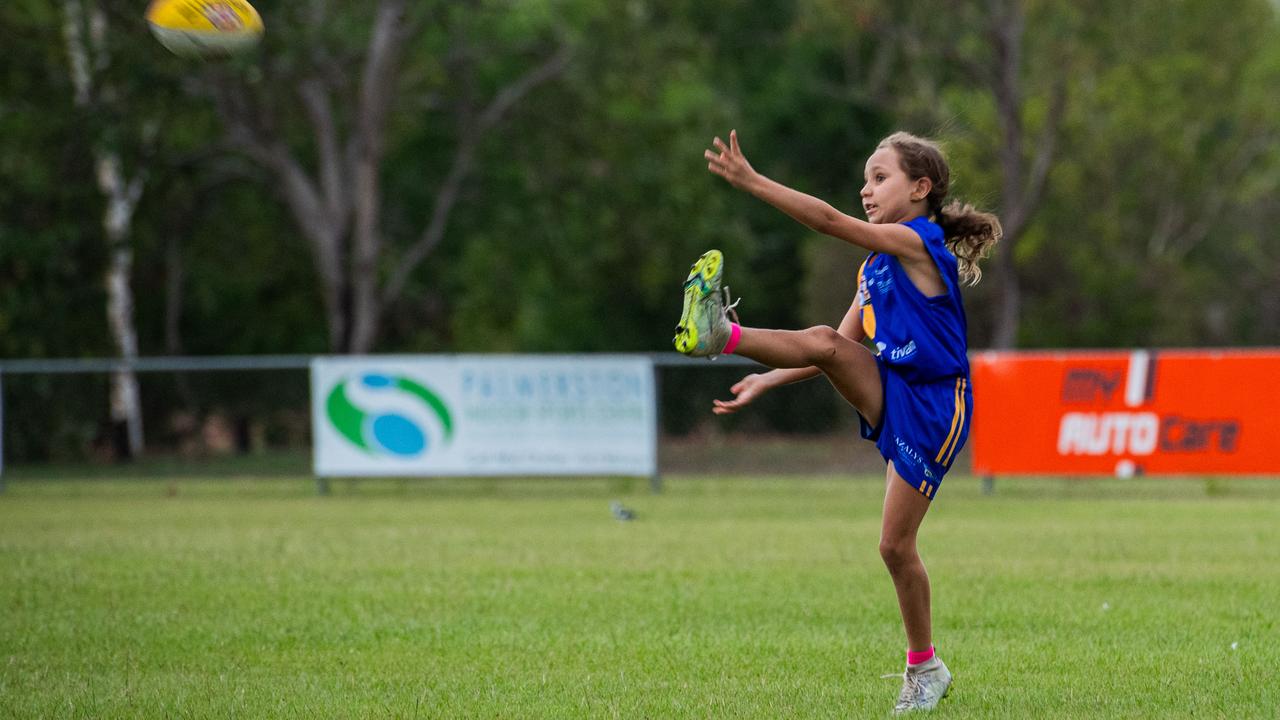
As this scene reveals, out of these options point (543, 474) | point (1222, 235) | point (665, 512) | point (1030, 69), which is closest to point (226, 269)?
point (1030, 69)

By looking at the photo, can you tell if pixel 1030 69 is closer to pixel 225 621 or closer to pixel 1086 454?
pixel 1086 454

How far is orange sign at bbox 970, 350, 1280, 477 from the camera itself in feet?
58.0

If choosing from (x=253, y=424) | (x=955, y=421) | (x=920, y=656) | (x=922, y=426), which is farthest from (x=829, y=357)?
(x=253, y=424)

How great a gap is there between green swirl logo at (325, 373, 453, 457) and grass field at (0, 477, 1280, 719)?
2470 millimetres

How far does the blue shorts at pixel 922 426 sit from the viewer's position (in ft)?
19.7

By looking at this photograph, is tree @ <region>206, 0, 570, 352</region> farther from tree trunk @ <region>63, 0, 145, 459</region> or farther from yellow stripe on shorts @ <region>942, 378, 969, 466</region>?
yellow stripe on shorts @ <region>942, 378, 969, 466</region>

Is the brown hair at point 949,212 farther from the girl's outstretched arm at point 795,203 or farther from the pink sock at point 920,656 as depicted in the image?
the pink sock at point 920,656

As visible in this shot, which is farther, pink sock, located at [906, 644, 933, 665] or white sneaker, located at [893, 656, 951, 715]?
pink sock, located at [906, 644, 933, 665]

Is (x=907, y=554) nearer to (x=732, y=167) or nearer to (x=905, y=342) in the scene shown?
(x=905, y=342)

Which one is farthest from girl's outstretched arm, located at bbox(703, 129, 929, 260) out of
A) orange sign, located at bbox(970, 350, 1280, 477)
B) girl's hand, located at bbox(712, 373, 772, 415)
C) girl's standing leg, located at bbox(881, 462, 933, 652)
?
orange sign, located at bbox(970, 350, 1280, 477)

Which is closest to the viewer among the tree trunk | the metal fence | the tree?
the metal fence

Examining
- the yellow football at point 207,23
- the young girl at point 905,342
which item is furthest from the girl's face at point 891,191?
the yellow football at point 207,23

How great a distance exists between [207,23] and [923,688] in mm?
5386

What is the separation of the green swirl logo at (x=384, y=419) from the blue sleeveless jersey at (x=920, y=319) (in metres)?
13.4
